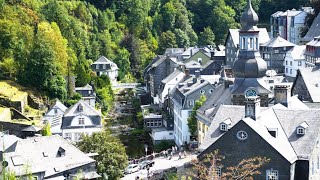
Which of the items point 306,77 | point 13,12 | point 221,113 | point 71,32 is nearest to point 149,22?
point 71,32

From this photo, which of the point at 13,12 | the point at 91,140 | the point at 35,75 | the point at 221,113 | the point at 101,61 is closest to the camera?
the point at 221,113

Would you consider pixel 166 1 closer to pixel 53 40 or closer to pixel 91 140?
pixel 53 40

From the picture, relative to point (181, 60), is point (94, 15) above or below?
above

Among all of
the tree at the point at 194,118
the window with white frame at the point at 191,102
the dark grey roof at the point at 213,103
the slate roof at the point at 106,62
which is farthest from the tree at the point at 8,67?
the dark grey roof at the point at 213,103

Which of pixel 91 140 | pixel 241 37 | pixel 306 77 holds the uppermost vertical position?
pixel 241 37

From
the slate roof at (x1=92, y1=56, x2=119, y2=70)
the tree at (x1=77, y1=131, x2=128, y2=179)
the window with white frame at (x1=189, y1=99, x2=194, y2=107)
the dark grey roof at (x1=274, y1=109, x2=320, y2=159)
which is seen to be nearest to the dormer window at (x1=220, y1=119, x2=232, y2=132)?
the dark grey roof at (x1=274, y1=109, x2=320, y2=159)

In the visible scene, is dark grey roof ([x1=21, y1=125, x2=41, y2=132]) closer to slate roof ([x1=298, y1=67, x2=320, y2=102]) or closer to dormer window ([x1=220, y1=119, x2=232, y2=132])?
slate roof ([x1=298, y1=67, x2=320, y2=102])

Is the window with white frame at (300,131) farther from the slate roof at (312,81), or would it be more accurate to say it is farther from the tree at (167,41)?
A: the tree at (167,41)

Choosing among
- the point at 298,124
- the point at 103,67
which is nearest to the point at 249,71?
the point at 298,124

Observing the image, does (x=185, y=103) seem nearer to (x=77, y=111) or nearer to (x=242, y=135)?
(x=77, y=111)
